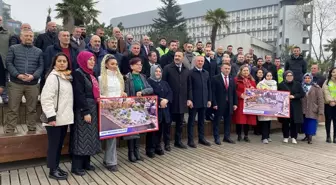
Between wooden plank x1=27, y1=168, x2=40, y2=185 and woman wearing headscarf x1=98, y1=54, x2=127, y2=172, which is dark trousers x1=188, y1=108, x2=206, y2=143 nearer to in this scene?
woman wearing headscarf x1=98, y1=54, x2=127, y2=172

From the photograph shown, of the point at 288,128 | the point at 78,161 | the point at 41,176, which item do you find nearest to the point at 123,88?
the point at 78,161

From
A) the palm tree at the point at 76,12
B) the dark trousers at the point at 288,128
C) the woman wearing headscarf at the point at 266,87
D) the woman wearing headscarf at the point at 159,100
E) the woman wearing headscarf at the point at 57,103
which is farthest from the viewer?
the palm tree at the point at 76,12

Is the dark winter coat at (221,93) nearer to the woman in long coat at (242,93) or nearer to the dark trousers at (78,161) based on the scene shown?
the woman in long coat at (242,93)

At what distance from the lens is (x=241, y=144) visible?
6.60 metres

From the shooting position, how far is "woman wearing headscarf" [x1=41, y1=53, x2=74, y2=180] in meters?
3.78

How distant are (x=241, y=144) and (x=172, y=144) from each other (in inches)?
62.2

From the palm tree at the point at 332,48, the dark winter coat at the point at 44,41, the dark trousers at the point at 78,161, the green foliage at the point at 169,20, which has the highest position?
the green foliage at the point at 169,20

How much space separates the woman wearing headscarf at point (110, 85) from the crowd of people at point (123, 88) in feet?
0.05

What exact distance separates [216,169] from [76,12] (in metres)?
24.3

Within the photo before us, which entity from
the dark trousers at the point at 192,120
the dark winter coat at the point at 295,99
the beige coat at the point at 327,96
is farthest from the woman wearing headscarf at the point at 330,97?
the dark trousers at the point at 192,120

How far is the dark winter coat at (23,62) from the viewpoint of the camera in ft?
15.1

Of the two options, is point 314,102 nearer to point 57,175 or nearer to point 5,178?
point 57,175

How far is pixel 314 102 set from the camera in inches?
269

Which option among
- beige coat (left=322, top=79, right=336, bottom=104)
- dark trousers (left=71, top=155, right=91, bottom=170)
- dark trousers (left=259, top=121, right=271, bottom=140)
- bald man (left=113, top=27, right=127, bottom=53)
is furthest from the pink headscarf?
beige coat (left=322, top=79, right=336, bottom=104)
